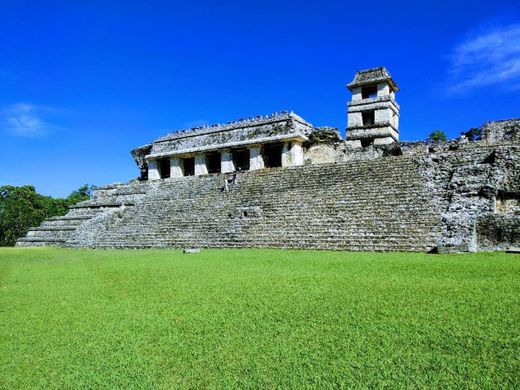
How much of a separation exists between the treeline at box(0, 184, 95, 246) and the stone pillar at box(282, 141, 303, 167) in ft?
72.6

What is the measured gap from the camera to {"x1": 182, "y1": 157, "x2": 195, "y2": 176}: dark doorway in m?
24.1

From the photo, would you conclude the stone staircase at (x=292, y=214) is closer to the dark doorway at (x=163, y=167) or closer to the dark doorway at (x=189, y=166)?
the dark doorway at (x=189, y=166)

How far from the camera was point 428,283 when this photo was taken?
508 cm

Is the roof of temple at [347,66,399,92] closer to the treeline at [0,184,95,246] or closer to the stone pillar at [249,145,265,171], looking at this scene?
the stone pillar at [249,145,265,171]

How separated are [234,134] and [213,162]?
2.43m

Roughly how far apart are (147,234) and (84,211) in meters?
6.31

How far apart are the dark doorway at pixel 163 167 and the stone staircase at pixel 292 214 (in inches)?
261

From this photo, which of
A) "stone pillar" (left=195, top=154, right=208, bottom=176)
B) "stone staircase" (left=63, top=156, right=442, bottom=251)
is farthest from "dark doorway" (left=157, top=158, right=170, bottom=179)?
"stone staircase" (left=63, top=156, right=442, bottom=251)

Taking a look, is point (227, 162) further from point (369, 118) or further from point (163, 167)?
point (369, 118)

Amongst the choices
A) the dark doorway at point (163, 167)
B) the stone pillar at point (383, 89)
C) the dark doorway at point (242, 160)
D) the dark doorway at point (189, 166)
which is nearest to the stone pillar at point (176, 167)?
the dark doorway at point (189, 166)

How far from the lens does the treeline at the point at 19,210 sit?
30.2m

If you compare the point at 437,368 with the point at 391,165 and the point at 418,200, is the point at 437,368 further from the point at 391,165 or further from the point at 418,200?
the point at 391,165

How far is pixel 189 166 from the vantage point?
965 inches

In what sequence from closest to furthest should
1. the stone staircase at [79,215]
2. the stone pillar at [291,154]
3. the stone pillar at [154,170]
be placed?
the stone staircase at [79,215] → the stone pillar at [291,154] → the stone pillar at [154,170]
